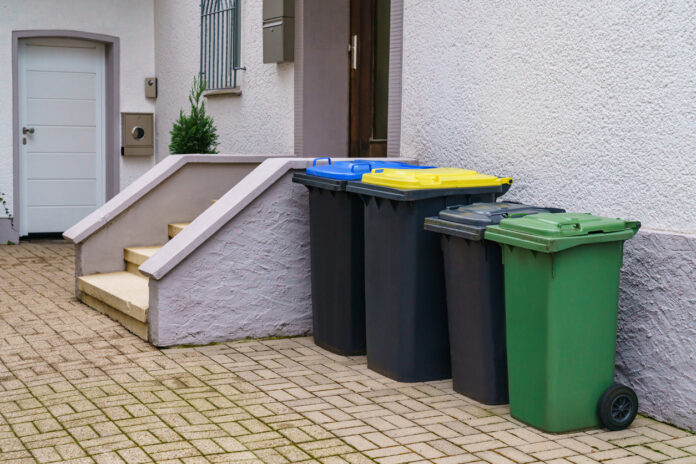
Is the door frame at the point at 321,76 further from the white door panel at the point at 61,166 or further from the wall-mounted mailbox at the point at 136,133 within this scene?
the white door panel at the point at 61,166

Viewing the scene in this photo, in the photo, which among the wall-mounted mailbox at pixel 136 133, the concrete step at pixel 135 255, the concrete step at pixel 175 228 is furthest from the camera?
the wall-mounted mailbox at pixel 136 133

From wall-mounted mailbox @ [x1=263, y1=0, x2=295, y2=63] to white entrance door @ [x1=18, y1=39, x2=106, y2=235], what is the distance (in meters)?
4.20

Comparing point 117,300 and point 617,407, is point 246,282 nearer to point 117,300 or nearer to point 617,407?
point 117,300

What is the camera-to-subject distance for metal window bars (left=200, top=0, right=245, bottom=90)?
10.0 m

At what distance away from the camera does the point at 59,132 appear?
12.2 meters

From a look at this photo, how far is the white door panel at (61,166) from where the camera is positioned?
12102 mm

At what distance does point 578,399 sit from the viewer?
4633 mm

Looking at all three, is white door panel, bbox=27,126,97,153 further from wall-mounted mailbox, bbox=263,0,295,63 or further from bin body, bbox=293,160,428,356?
bin body, bbox=293,160,428,356

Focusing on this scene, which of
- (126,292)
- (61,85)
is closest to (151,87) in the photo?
(61,85)

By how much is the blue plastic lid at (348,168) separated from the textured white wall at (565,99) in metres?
0.65

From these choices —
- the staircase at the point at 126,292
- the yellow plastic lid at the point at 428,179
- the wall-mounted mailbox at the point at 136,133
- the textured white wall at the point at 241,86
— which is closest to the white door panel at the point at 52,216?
the wall-mounted mailbox at the point at 136,133

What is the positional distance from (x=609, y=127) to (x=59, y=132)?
8.69 m

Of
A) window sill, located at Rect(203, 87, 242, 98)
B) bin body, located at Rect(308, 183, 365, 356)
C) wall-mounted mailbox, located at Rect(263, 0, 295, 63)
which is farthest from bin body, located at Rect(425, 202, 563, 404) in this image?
window sill, located at Rect(203, 87, 242, 98)

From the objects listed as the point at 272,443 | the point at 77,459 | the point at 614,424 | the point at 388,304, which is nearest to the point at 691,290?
the point at 614,424
